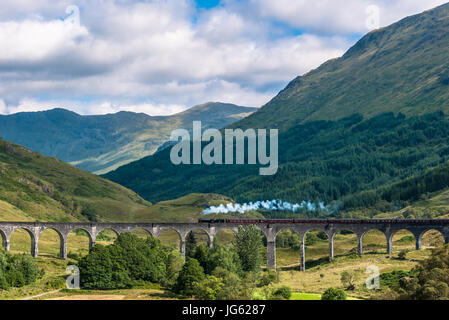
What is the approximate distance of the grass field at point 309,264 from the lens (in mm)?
91238

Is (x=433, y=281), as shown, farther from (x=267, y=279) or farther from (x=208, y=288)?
(x=267, y=279)

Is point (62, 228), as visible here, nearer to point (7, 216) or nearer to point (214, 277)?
point (7, 216)

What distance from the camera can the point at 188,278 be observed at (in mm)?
92625

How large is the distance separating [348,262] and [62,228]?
62.4m

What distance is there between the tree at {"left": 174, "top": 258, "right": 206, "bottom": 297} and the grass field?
7.63ft

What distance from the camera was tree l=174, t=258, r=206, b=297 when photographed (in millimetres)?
91744

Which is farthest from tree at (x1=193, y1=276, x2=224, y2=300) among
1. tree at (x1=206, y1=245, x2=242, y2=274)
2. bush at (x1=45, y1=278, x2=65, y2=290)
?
bush at (x1=45, y1=278, x2=65, y2=290)

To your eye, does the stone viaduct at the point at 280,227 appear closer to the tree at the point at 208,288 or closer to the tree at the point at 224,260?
the tree at the point at 224,260

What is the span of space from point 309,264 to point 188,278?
1868 inches

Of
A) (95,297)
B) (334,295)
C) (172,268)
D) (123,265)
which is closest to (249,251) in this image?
(172,268)

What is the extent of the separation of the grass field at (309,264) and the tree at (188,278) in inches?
91.6

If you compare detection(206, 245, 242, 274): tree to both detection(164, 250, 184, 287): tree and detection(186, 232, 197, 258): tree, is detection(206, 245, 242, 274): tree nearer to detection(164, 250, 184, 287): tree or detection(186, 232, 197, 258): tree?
detection(164, 250, 184, 287): tree

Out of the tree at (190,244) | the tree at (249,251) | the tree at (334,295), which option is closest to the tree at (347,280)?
the tree at (249,251)
